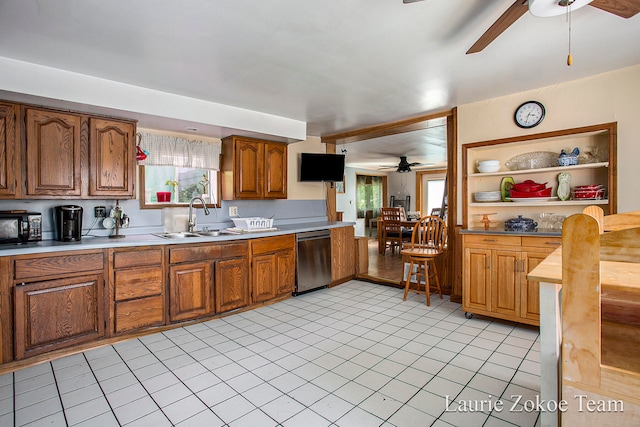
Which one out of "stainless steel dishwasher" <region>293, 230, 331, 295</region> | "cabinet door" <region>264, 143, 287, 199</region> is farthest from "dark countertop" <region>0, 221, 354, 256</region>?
"cabinet door" <region>264, 143, 287, 199</region>

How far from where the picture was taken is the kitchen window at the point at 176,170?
11.5 ft

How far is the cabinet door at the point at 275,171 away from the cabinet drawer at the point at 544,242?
2.87m

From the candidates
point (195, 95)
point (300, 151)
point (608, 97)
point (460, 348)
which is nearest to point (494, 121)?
point (608, 97)

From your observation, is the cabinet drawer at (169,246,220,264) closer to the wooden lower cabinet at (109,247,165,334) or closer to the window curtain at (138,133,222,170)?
the wooden lower cabinet at (109,247,165,334)

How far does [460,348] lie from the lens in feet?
8.63

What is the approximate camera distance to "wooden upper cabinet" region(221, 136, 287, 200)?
3.92 m

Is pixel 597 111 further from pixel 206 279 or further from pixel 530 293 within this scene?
pixel 206 279

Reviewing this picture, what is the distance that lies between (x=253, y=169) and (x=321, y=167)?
126 cm

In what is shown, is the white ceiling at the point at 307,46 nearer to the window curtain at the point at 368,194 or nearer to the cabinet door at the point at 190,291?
the cabinet door at the point at 190,291

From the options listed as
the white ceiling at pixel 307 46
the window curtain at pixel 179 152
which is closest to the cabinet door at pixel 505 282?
the white ceiling at pixel 307 46

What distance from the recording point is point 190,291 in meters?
3.17

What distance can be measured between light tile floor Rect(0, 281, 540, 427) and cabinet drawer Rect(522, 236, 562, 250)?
31.9 inches

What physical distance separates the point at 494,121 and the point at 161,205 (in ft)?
12.3

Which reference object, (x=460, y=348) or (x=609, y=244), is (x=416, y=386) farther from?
(x=609, y=244)
